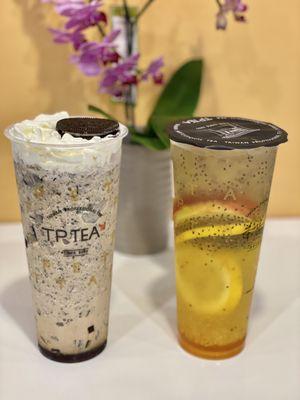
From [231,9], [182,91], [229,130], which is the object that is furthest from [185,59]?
[229,130]

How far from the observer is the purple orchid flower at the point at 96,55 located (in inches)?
33.2

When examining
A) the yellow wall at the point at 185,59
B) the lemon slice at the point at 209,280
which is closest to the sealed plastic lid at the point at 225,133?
the lemon slice at the point at 209,280

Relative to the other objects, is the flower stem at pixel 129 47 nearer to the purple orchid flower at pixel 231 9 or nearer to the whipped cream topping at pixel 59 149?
the purple orchid flower at pixel 231 9

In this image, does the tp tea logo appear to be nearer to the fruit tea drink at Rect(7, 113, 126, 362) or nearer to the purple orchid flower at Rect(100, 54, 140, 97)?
the fruit tea drink at Rect(7, 113, 126, 362)

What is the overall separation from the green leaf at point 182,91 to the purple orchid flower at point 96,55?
146 mm

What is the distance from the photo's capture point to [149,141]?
897 mm

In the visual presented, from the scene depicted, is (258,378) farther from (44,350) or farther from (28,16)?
(28,16)

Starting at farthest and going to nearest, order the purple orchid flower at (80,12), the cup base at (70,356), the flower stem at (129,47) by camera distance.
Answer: the flower stem at (129,47)
the purple orchid flower at (80,12)
the cup base at (70,356)

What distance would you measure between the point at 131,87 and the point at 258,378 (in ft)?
1.71

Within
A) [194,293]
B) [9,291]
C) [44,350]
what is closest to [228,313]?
[194,293]

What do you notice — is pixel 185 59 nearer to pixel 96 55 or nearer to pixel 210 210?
pixel 96 55

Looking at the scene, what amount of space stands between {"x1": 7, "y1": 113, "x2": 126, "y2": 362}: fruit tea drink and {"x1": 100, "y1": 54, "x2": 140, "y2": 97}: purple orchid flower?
197 mm

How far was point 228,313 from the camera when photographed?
70 cm

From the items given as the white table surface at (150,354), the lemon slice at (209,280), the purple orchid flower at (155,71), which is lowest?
the white table surface at (150,354)
